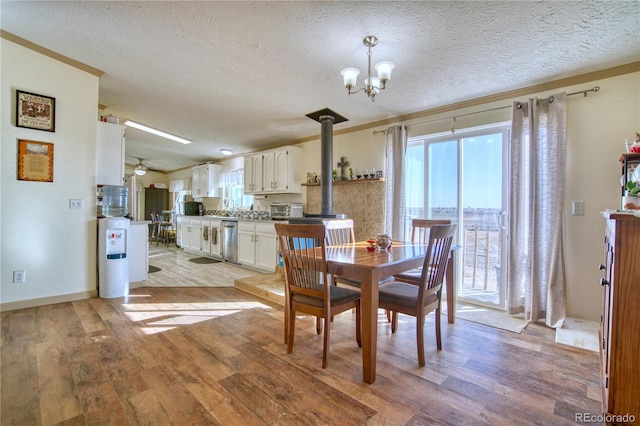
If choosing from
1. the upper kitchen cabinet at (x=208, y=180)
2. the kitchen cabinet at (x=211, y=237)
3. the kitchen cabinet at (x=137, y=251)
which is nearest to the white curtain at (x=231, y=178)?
the upper kitchen cabinet at (x=208, y=180)

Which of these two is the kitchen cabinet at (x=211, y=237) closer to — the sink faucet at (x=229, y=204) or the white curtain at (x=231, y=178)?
the sink faucet at (x=229, y=204)

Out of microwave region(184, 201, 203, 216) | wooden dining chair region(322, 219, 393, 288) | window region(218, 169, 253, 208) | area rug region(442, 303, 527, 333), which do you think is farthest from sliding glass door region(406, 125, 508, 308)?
microwave region(184, 201, 203, 216)

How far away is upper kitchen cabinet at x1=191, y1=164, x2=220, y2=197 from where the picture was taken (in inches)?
285

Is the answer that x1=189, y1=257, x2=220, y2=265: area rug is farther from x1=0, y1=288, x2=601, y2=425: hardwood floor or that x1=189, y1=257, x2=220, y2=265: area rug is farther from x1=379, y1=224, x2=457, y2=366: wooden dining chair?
x1=379, y1=224, x2=457, y2=366: wooden dining chair

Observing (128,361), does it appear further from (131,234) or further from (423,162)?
(423,162)

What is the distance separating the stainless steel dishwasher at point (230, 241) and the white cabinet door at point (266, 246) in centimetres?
77

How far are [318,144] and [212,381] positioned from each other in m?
3.99

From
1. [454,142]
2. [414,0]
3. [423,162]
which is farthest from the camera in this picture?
[423,162]

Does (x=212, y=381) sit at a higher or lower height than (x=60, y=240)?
lower

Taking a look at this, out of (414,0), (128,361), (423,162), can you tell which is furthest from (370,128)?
(128,361)

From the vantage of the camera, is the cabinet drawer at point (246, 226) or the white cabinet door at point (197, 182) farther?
the white cabinet door at point (197, 182)

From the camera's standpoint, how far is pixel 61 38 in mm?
2604

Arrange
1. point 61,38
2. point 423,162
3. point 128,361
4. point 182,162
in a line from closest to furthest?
point 128,361, point 61,38, point 423,162, point 182,162

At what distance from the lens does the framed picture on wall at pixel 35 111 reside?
280cm
